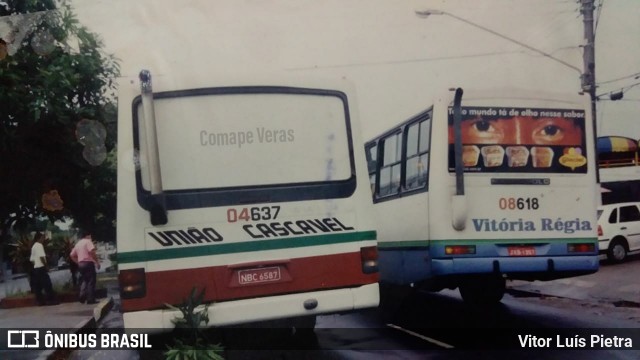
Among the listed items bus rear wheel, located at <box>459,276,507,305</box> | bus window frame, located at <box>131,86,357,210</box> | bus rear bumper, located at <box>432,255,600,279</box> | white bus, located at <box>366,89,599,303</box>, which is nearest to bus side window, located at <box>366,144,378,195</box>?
bus rear wheel, located at <box>459,276,507,305</box>

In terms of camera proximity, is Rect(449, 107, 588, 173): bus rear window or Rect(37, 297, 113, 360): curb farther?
Rect(449, 107, 588, 173): bus rear window

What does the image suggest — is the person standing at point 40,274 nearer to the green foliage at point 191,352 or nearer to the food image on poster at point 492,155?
the green foliage at point 191,352

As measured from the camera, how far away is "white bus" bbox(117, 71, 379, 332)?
4.19m

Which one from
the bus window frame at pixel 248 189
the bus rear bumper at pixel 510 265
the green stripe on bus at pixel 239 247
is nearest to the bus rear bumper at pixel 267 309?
the green stripe on bus at pixel 239 247

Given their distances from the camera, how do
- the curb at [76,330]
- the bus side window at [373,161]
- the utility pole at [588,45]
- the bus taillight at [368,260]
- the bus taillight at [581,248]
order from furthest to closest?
the bus side window at [373,161] < the bus taillight at [581,248] < the utility pole at [588,45] < the curb at [76,330] < the bus taillight at [368,260]

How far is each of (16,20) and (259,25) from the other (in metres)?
1.84

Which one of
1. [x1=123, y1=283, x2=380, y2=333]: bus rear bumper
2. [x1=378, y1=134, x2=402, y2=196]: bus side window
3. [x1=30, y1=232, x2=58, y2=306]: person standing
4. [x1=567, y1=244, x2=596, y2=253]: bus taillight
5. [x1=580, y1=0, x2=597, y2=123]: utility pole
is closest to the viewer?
[x1=123, y1=283, x2=380, y2=333]: bus rear bumper

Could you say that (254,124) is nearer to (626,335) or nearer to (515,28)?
(515,28)

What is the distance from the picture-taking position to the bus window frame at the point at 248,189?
424cm

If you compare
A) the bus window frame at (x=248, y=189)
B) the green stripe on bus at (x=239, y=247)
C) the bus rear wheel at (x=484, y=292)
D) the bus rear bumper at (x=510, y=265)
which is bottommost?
the bus rear wheel at (x=484, y=292)

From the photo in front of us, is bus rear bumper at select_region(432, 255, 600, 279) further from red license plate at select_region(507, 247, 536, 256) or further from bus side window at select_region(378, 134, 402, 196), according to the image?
bus side window at select_region(378, 134, 402, 196)

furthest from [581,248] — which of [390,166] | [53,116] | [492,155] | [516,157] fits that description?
[53,116]

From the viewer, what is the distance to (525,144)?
19.0ft

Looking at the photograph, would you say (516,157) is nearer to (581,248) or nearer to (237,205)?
(581,248)
